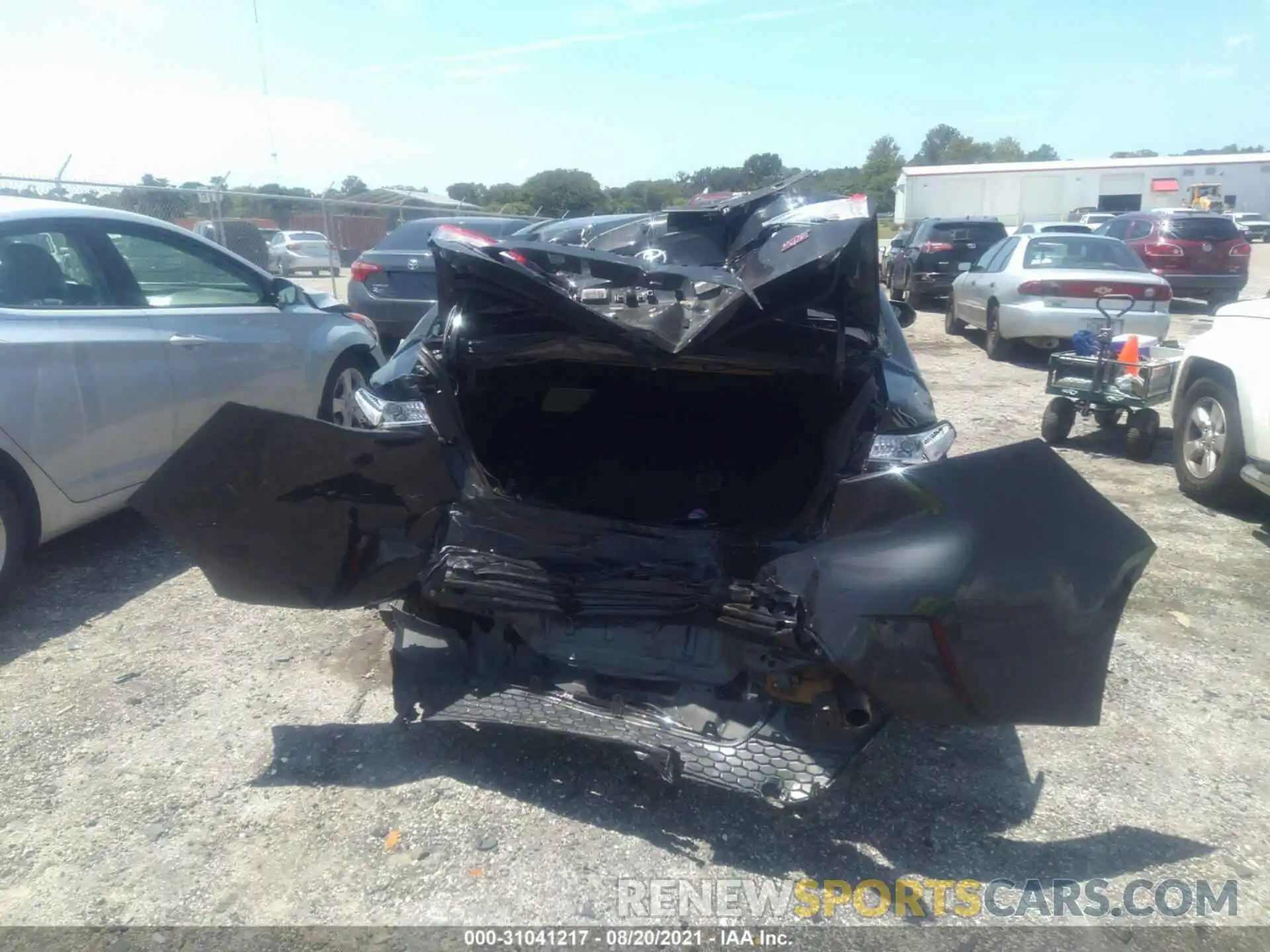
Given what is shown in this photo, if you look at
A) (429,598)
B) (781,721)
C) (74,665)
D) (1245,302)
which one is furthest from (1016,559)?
(1245,302)

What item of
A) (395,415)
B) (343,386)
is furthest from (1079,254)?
(395,415)

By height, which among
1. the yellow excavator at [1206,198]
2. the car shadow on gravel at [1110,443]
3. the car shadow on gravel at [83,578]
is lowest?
the car shadow on gravel at [1110,443]

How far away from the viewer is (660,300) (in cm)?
296

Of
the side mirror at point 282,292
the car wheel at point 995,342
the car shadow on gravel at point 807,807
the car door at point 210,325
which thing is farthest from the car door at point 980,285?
the car shadow on gravel at point 807,807

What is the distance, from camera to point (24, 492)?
4363 millimetres

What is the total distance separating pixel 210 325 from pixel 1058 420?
20.8 feet

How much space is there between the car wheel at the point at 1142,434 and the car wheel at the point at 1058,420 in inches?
18.4

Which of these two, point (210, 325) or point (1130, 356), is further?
point (1130, 356)

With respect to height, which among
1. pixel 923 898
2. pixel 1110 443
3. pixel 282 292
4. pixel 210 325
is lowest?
pixel 1110 443

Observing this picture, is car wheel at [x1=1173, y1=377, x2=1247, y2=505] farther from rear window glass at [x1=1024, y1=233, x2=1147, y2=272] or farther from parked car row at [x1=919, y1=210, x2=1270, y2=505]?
rear window glass at [x1=1024, y1=233, x2=1147, y2=272]

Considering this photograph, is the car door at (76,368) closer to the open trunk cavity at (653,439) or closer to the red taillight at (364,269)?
the open trunk cavity at (653,439)

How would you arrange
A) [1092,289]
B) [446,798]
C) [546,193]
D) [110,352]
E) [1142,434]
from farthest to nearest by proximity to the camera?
1. [546,193]
2. [1092,289]
3. [1142,434]
4. [110,352]
5. [446,798]

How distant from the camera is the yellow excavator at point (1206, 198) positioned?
32.0 metres

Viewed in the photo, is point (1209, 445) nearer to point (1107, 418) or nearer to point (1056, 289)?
point (1107, 418)
